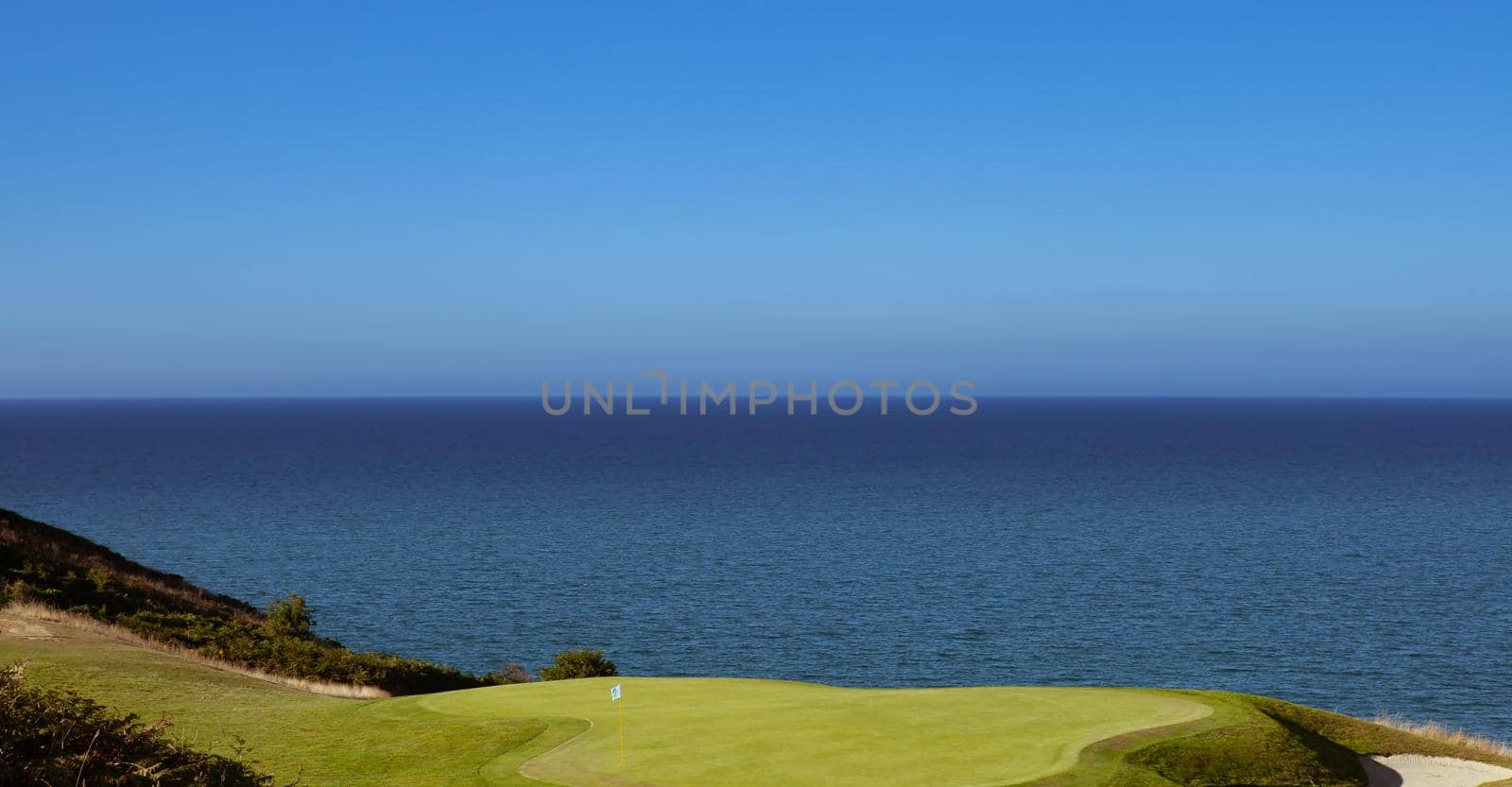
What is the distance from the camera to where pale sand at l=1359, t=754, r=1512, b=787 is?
1828 cm

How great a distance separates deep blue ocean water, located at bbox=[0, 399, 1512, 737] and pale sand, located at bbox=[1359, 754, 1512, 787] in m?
19.1

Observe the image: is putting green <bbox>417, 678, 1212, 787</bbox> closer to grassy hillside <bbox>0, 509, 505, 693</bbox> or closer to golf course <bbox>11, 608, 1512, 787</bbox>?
golf course <bbox>11, 608, 1512, 787</bbox>

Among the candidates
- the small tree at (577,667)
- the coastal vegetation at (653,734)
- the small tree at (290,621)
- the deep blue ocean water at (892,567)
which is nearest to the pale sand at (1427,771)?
the coastal vegetation at (653,734)

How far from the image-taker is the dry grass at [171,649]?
22922mm

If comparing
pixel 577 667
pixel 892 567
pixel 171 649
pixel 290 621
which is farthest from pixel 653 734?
pixel 892 567

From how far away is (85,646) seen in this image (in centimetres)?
2228

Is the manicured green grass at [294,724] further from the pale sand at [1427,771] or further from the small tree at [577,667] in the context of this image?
the pale sand at [1427,771]

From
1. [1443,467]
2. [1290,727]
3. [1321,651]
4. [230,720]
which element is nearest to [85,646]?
[230,720]

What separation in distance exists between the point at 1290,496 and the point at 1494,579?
1815 inches

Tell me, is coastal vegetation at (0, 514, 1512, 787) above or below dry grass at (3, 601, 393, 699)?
above

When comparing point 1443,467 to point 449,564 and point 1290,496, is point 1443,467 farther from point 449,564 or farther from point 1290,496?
point 449,564

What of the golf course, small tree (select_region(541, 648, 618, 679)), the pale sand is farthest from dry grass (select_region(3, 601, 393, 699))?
the pale sand

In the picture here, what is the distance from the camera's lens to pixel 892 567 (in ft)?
215

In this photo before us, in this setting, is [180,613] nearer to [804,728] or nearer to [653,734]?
[653,734]
